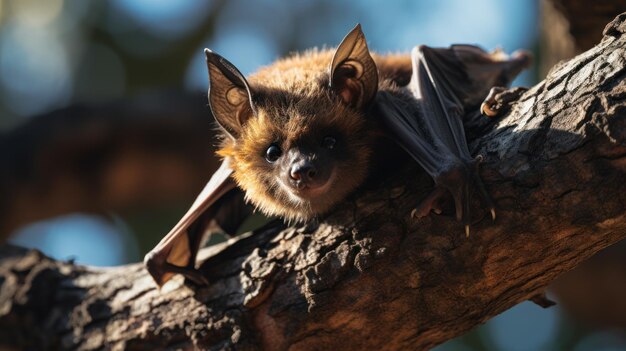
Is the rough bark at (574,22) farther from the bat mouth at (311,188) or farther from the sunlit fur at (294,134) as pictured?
the bat mouth at (311,188)

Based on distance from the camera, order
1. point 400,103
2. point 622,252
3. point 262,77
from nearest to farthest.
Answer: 1. point 400,103
2. point 262,77
3. point 622,252

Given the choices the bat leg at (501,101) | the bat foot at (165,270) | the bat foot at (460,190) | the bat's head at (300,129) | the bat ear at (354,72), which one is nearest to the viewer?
the bat foot at (460,190)

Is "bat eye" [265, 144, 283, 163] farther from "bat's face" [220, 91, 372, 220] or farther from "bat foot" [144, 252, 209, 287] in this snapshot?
"bat foot" [144, 252, 209, 287]

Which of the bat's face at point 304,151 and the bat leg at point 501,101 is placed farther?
the bat's face at point 304,151

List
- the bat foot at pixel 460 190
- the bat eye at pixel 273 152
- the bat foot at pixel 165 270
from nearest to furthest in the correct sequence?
the bat foot at pixel 460 190, the bat eye at pixel 273 152, the bat foot at pixel 165 270

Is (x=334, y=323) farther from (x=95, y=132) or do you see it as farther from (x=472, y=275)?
(x=95, y=132)

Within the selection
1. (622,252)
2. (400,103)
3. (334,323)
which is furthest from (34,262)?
(622,252)

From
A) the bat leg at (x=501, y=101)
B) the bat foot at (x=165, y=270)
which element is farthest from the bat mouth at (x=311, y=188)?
the bat leg at (x=501, y=101)

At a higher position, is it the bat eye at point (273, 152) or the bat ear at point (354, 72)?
the bat ear at point (354, 72)
